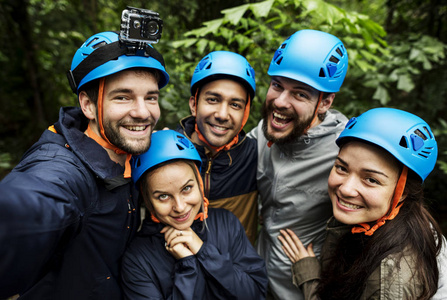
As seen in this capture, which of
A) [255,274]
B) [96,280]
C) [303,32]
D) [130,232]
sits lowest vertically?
[255,274]

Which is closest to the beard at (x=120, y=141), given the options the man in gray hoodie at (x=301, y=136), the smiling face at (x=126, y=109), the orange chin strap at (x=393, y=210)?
the smiling face at (x=126, y=109)

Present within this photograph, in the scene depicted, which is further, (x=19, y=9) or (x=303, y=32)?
(x=19, y=9)

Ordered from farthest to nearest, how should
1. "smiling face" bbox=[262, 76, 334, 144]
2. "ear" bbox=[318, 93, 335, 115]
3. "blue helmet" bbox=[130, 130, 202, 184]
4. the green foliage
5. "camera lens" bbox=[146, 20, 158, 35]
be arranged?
the green foliage < "ear" bbox=[318, 93, 335, 115] < "smiling face" bbox=[262, 76, 334, 144] < "blue helmet" bbox=[130, 130, 202, 184] < "camera lens" bbox=[146, 20, 158, 35]

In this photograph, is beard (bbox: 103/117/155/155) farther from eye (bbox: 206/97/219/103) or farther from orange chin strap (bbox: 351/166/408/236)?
orange chin strap (bbox: 351/166/408/236)

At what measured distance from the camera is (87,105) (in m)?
2.55

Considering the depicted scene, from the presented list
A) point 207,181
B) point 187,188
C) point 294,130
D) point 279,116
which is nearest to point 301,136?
point 294,130

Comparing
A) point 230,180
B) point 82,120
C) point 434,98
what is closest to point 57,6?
point 82,120

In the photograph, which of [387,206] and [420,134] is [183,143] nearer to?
[387,206]

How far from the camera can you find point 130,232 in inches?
105

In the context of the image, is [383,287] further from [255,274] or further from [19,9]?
[19,9]

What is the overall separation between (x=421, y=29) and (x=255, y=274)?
19.6 feet

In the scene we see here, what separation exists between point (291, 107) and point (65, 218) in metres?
2.28

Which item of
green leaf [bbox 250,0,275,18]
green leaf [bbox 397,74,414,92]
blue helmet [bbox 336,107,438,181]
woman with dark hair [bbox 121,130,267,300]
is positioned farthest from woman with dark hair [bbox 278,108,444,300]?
green leaf [bbox 397,74,414,92]

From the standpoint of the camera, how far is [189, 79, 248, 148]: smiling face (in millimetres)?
3209
